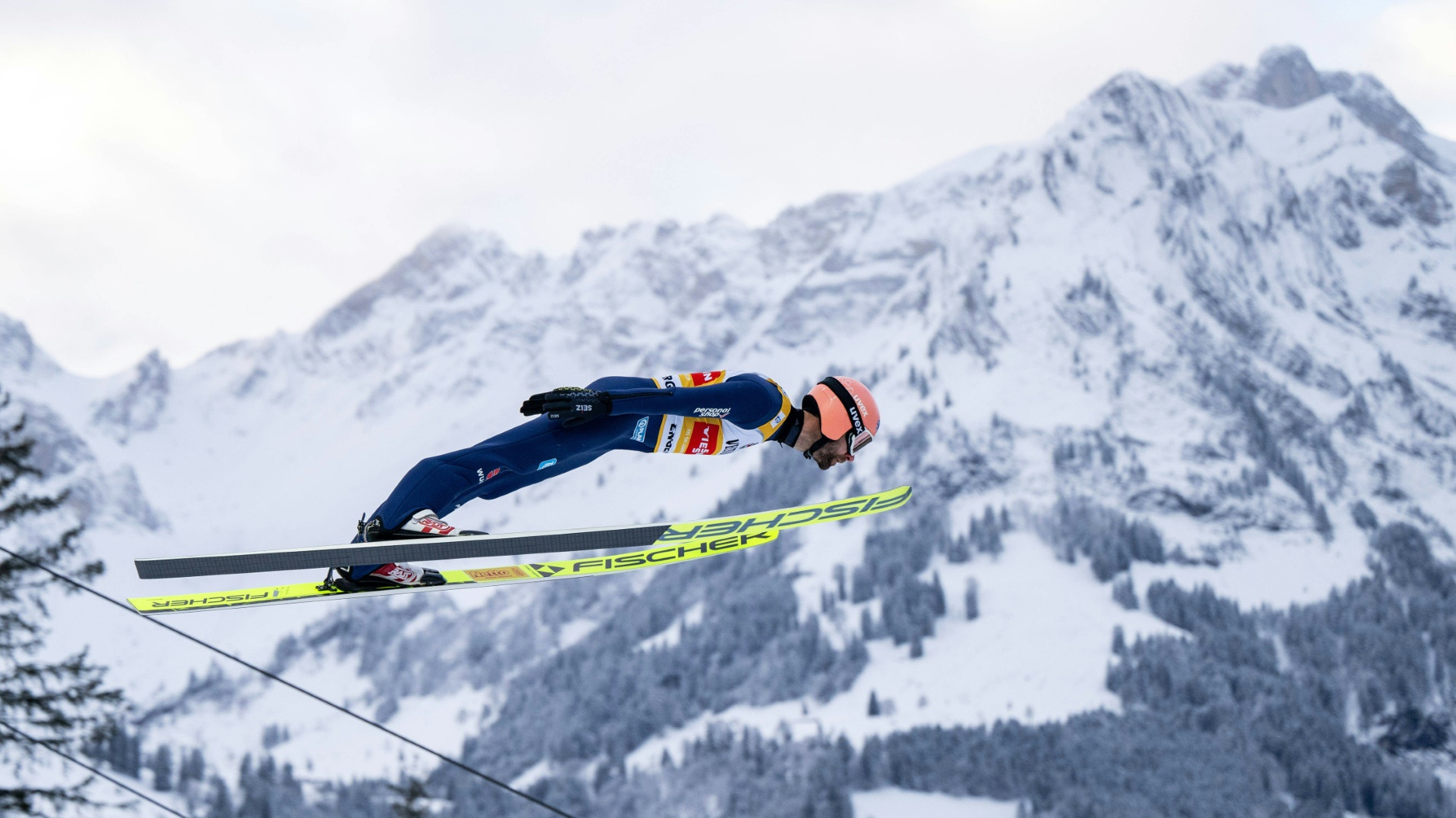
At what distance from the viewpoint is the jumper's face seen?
290 inches

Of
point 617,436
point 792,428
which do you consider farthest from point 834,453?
point 617,436

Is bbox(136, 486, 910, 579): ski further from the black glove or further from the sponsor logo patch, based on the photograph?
the black glove

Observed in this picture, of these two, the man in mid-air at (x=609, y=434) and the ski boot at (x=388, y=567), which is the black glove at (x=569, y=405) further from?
the ski boot at (x=388, y=567)

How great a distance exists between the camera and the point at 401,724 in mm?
199375

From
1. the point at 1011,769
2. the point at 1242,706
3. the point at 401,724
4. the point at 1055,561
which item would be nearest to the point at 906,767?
the point at 1011,769

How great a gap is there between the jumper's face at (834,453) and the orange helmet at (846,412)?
A: 0.11 feet

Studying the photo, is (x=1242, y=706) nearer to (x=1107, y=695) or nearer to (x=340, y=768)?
(x=1107, y=695)

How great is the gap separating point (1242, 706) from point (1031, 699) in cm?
2524

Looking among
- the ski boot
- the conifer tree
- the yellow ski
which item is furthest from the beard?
the conifer tree

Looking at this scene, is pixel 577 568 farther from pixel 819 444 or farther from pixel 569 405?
pixel 819 444

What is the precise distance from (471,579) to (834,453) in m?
2.44

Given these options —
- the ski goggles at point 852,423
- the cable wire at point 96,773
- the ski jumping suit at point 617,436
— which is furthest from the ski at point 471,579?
the cable wire at point 96,773

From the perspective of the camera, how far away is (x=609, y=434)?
691 centimetres

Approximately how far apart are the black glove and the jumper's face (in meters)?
1.58
